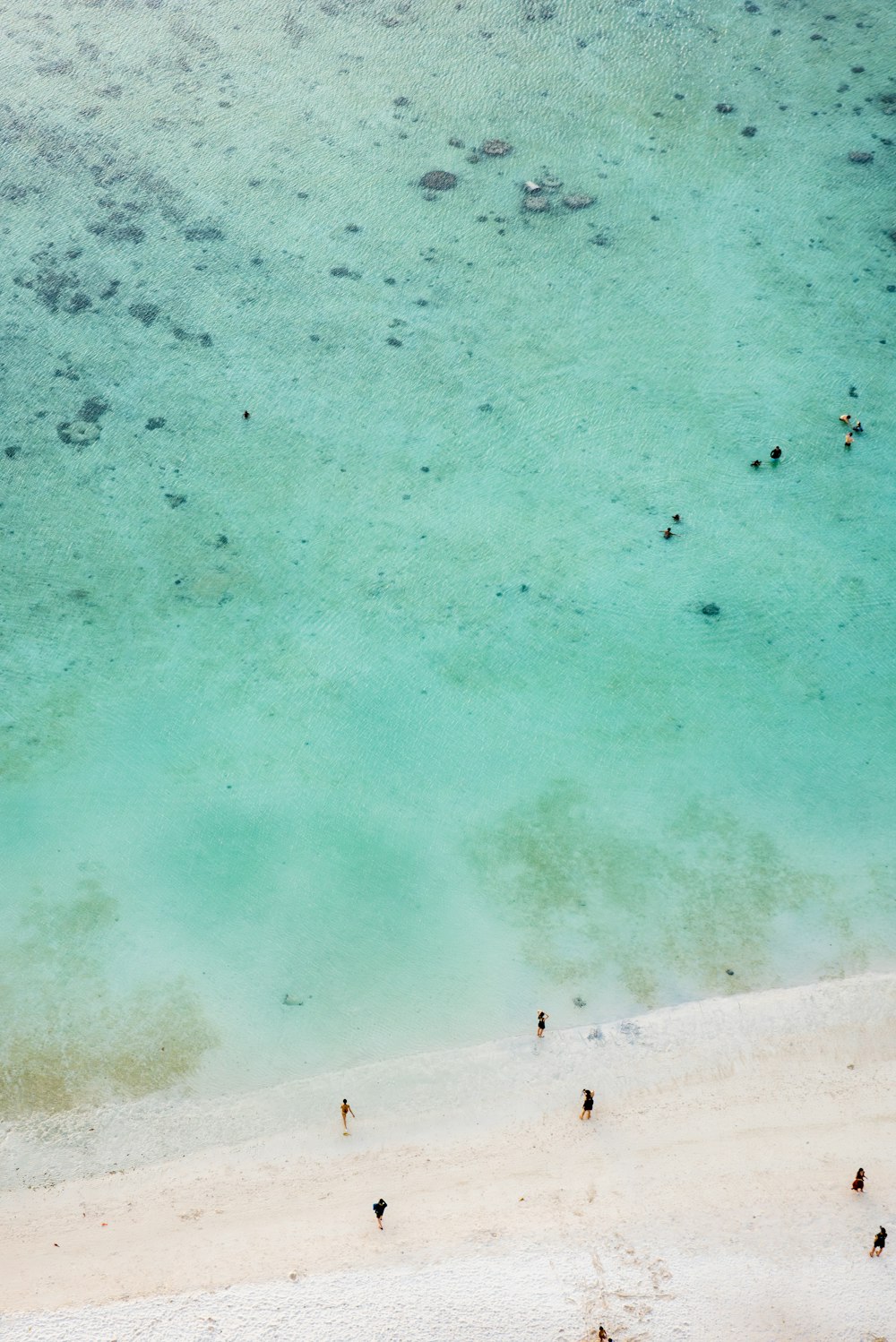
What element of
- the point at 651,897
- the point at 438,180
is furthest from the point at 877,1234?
the point at 438,180

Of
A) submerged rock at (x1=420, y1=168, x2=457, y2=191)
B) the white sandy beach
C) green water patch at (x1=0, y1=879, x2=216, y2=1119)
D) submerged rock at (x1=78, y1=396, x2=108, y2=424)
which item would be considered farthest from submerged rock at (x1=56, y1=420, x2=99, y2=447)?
the white sandy beach

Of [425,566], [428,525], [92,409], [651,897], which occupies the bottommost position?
[651,897]

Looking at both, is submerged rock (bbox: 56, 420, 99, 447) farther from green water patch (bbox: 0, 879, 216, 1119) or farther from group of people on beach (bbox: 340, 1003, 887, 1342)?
group of people on beach (bbox: 340, 1003, 887, 1342)

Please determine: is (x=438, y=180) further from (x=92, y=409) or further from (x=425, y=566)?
(x=425, y=566)

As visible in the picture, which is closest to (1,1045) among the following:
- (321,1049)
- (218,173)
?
(321,1049)

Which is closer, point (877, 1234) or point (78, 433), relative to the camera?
point (877, 1234)
